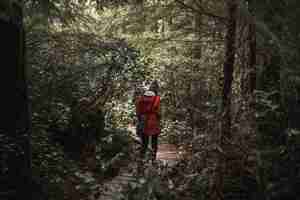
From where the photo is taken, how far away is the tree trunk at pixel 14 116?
206 inches

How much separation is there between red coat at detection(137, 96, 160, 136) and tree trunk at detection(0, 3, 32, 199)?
3.40 metres

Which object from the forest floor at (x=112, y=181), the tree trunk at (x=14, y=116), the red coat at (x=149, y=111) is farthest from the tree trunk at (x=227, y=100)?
the tree trunk at (x=14, y=116)

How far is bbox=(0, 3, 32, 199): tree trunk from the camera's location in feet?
17.2

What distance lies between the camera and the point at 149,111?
8516mm

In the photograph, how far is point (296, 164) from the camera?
4582 mm

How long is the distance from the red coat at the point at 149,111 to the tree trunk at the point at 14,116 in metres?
3.40

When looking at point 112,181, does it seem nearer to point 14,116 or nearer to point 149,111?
point 149,111

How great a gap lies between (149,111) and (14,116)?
3663 millimetres

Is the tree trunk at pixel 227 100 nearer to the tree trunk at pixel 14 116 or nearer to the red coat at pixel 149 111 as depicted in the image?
the red coat at pixel 149 111

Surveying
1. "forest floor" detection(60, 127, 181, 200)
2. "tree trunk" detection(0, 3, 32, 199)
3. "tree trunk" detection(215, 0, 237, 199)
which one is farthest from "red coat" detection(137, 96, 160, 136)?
"tree trunk" detection(0, 3, 32, 199)

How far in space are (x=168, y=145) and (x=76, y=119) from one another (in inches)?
163

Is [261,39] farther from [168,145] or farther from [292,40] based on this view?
[168,145]

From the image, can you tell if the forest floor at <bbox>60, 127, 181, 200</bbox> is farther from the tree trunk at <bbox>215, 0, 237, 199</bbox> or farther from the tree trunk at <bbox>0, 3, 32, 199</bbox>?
the tree trunk at <bbox>215, 0, 237, 199</bbox>

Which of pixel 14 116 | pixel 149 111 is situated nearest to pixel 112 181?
pixel 149 111
